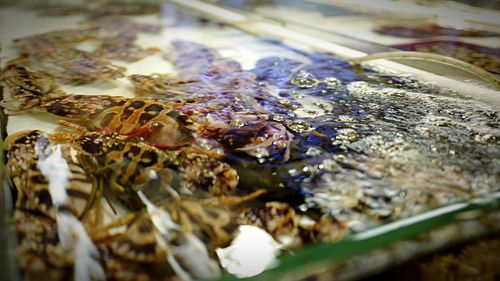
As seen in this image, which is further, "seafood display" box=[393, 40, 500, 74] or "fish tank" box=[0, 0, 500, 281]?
"seafood display" box=[393, 40, 500, 74]

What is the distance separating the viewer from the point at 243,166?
79 cm

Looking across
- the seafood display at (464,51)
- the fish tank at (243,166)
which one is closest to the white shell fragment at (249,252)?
the fish tank at (243,166)

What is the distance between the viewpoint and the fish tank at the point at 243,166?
1.85 feet

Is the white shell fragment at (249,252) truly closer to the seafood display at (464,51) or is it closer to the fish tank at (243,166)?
the fish tank at (243,166)

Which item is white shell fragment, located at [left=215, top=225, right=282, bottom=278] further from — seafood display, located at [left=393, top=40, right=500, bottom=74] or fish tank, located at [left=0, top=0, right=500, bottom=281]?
seafood display, located at [left=393, top=40, right=500, bottom=74]

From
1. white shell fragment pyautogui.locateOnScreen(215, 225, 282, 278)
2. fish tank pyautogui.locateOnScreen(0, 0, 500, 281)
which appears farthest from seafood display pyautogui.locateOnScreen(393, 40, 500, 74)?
white shell fragment pyautogui.locateOnScreen(215, 225, 282, 278)

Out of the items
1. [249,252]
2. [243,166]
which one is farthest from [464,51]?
[249,252]

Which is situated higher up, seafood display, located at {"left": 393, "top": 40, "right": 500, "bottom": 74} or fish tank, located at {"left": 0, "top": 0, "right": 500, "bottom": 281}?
seafood display, located at {"left": 393, "top": 40, "right": 500, "bottom": 74}

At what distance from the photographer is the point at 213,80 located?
1303mm

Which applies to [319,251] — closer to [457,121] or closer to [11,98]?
[457,121]

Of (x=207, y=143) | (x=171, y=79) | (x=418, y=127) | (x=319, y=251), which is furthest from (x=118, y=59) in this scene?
(x=319, y=251)

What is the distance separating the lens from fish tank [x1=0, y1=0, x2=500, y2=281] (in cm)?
56

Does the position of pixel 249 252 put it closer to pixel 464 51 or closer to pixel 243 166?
pixel 243 166

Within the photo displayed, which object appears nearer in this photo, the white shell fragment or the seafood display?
the white shell fragment
